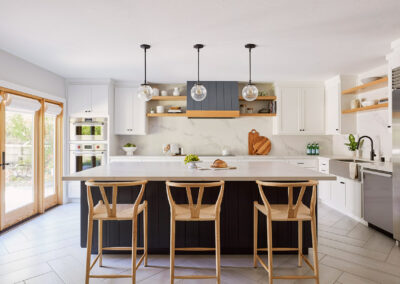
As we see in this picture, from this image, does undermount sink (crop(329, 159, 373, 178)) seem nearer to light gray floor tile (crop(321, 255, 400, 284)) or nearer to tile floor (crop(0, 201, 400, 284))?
tile floor (crop(0, 201, 400, 284))

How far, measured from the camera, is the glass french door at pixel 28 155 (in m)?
3.70

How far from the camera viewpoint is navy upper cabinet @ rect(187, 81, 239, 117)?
537 cm

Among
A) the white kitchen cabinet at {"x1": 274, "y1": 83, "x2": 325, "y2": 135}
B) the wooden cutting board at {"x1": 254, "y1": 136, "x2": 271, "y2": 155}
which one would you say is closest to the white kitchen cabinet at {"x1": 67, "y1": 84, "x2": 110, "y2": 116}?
the wooden cutting board at {"x1": 254, "y1": 136, "x2": 271, "y2": 155}

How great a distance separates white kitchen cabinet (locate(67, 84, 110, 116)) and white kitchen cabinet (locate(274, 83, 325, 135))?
3491mm

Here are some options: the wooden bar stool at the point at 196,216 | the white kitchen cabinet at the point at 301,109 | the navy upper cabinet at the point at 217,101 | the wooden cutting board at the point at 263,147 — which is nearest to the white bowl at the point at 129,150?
the navy upper cabinet at the point at 217,101

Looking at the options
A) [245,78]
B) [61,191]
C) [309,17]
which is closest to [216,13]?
[309,17]

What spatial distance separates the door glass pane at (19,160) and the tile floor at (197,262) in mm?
600

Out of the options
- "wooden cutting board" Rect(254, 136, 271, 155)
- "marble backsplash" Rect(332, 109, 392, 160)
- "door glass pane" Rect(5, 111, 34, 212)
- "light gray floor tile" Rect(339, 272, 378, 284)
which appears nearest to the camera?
"light gray floor tile" Rect(339, 272, 378, 284)

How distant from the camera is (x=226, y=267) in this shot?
2.58 m

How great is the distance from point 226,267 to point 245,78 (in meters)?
3.70

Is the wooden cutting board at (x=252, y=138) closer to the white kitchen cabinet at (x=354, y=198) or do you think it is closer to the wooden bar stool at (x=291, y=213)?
the white kitchen cabinet at (x=354, y=198)

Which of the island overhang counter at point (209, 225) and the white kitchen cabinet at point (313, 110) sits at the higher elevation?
the white kitchen cabinet at point (313, 110)

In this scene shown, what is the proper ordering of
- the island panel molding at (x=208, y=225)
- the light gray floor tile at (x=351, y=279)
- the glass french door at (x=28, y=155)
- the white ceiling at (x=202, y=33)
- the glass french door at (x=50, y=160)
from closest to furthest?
1. the light gray floor tile at (x=351, y=279)
2. the white ceiling at (x=202, y=33)
3. the island panel molding at (x=208, y=225)
4. the glass french door at (x=28, y=155)
5. the glass french door at (x=50, y=160)

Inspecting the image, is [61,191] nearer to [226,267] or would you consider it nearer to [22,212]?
[22,212]
